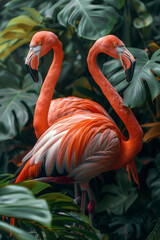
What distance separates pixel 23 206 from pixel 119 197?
48.6 inches

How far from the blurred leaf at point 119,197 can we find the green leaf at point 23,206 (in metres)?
1.13

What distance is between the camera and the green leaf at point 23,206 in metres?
0.69

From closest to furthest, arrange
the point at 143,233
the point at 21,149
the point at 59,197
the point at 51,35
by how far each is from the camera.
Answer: the point at 59,197 → the point at 51,35 → the point at 143,233 → the point at 21,149

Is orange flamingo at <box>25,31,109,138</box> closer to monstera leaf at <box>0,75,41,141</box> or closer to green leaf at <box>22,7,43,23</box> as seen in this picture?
monstera leaf at <box>0,75,41,141</box>

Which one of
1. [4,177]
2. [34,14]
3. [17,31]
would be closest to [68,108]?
[4,177]

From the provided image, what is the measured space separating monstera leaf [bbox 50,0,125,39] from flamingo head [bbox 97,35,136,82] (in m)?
0.14

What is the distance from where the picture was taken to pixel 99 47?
1189 millimetres

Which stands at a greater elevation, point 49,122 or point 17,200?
point 17,200

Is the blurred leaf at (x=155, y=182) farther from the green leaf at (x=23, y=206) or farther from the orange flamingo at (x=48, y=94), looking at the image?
the green leaf at (x=23, y=206)

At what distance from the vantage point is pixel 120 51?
1.14 m

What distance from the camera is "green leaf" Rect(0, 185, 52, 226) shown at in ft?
2.27

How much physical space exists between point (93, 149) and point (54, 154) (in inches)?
5.8

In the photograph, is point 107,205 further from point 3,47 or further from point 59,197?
point 3,47

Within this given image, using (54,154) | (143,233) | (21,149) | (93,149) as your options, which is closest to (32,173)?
(54,154)
